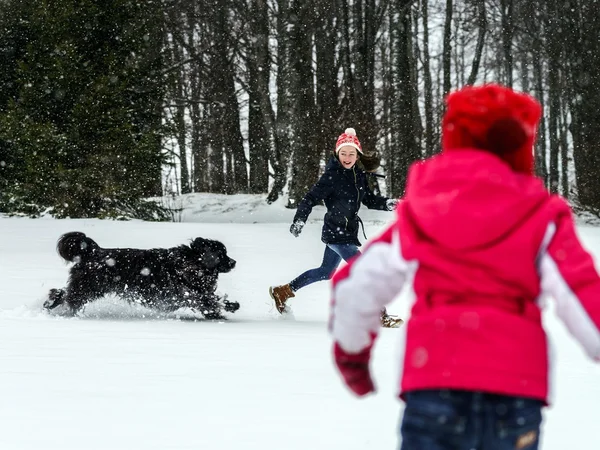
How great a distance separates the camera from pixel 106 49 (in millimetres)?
17438

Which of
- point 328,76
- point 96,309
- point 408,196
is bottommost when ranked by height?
point 96,309

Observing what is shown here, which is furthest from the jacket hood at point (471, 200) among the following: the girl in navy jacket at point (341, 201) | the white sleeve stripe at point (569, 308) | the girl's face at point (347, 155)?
the girl in navy jacket at point (341, 201)

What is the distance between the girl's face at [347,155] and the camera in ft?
23.5

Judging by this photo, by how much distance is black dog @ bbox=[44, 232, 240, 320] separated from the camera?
287 inches

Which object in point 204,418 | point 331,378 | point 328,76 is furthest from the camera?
point 328,76

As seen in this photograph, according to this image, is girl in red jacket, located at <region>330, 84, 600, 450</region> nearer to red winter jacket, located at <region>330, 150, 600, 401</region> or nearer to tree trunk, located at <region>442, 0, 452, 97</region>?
red winter jacket, located at <region>330, 150, 600, 401</region>

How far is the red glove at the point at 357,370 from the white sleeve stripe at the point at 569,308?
475 millimetres

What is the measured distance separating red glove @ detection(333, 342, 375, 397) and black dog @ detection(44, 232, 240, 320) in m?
5.39

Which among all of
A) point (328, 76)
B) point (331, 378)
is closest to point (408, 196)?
point (331, 378)

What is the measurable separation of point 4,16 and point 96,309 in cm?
1419

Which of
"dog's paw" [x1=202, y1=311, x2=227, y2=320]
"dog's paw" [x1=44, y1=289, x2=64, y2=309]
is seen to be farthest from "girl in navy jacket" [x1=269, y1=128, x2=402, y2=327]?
"dog's paw" [x1=44, y1=289, x2=64, y2=309]

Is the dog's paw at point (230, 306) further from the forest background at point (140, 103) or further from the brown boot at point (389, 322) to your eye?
the forest background at point (140, 103)

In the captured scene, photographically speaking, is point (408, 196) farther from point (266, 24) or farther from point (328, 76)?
point (328, 76)

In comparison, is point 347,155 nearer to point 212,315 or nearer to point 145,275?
point 212,315
